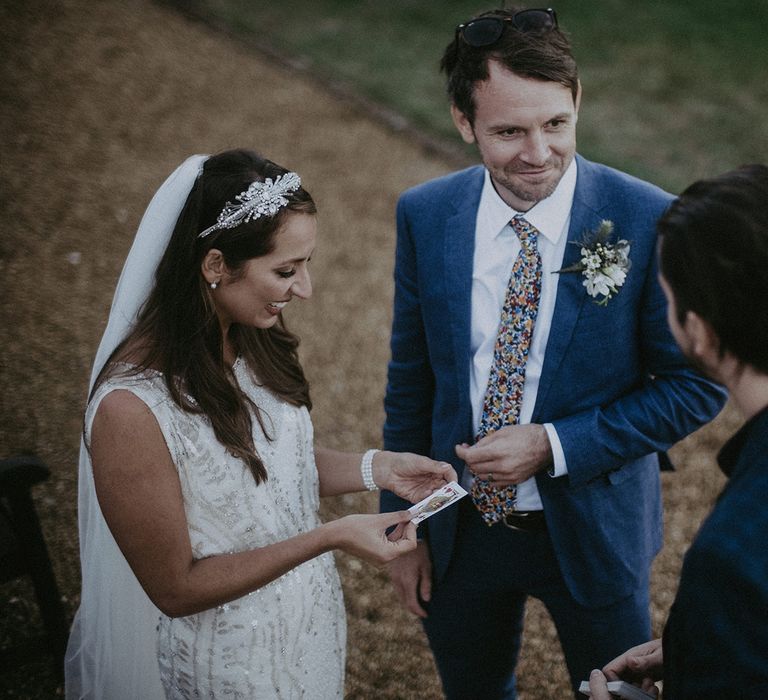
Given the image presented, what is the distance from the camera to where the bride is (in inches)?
84.4

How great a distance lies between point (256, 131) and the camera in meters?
8.61

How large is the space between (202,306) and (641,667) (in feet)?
5.33

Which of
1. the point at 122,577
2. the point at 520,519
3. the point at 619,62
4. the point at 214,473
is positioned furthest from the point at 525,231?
the point at 619,62

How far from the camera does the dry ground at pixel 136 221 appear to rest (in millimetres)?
4230

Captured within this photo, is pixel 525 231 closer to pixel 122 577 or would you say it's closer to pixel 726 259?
pixel 726 259

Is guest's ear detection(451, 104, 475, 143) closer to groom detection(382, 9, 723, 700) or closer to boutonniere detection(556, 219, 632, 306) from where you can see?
groom detection(382, 9, 723, 700)

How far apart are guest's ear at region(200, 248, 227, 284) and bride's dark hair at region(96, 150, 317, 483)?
0.04ft

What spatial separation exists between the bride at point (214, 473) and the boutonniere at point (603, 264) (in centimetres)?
75

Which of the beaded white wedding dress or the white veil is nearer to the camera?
the beaded white wedding dress

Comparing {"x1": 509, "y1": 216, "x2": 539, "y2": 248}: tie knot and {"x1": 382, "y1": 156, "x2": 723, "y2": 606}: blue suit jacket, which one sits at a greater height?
{"x1": 509, "y1": 216, "x2": 539, "y2": 248}: tie knot

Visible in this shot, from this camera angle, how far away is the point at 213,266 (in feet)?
7.70

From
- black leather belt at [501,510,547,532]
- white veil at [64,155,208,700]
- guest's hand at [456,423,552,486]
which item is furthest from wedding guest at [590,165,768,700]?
white veil at [64,155,208,700]

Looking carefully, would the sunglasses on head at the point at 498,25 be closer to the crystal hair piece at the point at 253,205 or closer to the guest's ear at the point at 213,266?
the crystal hair piece at the point at 253,205

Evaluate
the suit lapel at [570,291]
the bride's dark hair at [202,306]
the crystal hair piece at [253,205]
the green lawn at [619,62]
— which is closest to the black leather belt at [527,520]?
the suit lapel at [570,291]
